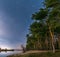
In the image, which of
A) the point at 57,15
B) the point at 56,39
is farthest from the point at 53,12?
the point at 56,39

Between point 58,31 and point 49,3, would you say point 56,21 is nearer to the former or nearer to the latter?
point 49,3

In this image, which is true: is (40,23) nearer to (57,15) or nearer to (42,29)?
(42,29)

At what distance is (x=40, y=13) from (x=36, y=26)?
727 centimetres

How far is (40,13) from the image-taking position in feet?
228

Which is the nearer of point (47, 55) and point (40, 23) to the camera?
point (47, 55)

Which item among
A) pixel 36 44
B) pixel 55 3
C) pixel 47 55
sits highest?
pixel 55 3

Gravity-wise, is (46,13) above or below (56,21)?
above

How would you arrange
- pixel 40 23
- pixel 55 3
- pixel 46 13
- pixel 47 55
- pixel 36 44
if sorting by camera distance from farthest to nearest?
pixel 36 44
pixel 40 23
pixel 46 13
pixel 55 3
pixel 47 55

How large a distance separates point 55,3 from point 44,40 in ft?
123

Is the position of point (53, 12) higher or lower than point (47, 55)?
higher

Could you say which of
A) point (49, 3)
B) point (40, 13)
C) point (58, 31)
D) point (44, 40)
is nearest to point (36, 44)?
point (44, 40)

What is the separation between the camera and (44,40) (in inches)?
3674

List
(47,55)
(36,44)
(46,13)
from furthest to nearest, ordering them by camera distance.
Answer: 1. (36,44)
2. (46,13)
3. (47,55)

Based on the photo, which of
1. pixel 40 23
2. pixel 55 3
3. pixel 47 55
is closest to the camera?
pixel 47 55
